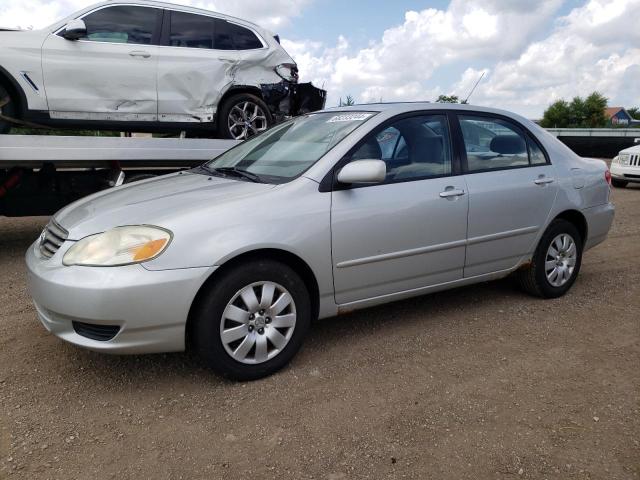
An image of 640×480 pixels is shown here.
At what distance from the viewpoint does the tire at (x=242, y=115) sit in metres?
6.39

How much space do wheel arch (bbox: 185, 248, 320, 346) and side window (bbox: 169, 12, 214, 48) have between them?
402 centimetres

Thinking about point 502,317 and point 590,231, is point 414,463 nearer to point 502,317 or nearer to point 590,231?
point 502,317

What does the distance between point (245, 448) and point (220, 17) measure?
5.50 meters

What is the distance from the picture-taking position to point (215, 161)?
4191mm

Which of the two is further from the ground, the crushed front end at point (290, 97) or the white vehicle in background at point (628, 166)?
the crushed front end at point (290, 97)

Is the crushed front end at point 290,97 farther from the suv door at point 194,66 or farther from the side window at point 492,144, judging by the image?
the side window at point 492,144

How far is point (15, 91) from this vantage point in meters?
5.23

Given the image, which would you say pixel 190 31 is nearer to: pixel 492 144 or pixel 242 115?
pixel 242 115

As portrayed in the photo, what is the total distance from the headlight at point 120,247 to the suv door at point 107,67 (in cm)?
328

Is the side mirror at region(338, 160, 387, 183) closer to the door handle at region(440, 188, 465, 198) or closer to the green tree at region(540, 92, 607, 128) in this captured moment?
the door handle at region(440, 188, 465, 198)

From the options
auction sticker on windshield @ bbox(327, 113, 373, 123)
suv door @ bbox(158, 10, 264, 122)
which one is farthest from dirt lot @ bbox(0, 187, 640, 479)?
suv door @ bbox(158, 10, 264, 122)

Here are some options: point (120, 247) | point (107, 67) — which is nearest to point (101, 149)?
point (107, 67)

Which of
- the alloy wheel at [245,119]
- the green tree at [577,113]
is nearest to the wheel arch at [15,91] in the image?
the alloy wheel at [245,119]

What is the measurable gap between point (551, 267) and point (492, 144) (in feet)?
3.81
